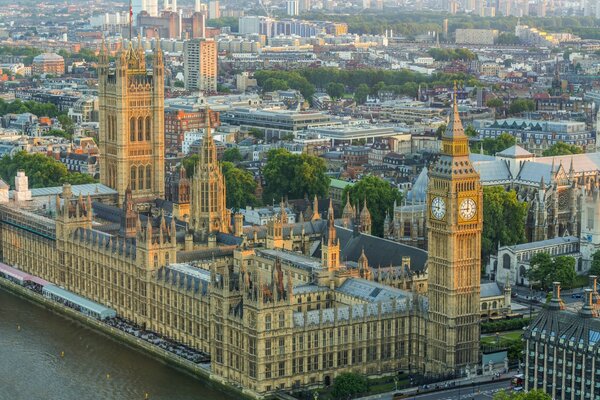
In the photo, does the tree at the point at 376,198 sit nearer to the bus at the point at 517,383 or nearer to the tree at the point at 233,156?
the tree at the point at 233,156

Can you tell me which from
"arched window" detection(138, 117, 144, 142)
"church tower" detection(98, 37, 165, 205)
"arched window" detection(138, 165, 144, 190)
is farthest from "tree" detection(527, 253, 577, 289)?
"arched window" detection(138, 117, 144, 142)

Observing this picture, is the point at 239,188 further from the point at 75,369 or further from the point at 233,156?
the point at 75,369

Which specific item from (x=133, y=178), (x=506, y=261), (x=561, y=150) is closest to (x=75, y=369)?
(x=133, y=178)

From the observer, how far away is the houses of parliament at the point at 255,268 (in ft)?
324

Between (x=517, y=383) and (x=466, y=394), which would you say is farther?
(x=517, y=383)

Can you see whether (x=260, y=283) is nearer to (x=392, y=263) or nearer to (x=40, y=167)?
(x=392, y=263)

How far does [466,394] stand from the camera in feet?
316

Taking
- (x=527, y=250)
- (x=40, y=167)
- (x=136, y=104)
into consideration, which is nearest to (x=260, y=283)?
(x=527, y=250)

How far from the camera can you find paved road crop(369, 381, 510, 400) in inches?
3767

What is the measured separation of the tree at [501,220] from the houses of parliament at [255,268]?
49.3 ft

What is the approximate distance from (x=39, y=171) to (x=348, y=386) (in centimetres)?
8433

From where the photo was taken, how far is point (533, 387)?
92312 millimetres

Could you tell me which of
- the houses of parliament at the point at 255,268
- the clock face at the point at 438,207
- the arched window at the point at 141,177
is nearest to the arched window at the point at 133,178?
the houses of parliament at the point at 255,268

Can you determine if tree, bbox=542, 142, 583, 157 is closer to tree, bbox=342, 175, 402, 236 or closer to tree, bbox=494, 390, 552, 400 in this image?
tree, bbox=342, 175, 402, 236
